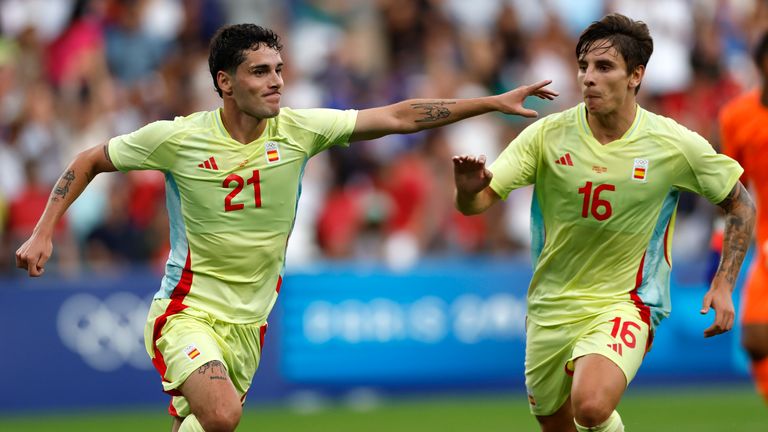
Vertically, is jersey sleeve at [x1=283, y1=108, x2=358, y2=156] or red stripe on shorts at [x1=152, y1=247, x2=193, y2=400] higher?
jersey sleeve at [x1=283, y1=108, x2=358, y2=156]

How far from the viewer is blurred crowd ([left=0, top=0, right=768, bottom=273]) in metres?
16.6

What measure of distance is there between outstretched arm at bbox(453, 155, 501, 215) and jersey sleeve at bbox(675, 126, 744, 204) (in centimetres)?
119

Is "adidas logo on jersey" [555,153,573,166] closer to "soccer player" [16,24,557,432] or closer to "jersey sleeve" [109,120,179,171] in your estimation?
"soccer player" [16,24,557,432]

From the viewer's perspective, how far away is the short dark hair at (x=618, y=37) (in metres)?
8.84

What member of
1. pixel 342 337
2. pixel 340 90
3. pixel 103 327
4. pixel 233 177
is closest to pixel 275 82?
pixel 233 177

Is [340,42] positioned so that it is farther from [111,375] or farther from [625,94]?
[625,94]

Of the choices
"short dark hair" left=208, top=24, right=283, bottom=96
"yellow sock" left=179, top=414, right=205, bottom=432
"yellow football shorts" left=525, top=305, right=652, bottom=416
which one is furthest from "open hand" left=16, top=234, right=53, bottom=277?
"yellow football shorts" left=525, top=305, right=652, bottom=416

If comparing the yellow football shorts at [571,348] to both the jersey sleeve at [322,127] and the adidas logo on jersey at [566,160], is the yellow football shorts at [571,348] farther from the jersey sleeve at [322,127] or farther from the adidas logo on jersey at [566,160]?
the jersey sleeve at [322,127]

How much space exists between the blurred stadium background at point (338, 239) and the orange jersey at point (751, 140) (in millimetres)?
3791

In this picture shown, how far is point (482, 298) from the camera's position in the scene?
16766mm

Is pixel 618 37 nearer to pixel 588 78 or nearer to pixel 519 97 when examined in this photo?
pixel 588 78

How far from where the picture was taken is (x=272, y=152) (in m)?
9.05

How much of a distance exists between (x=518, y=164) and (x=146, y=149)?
2.31 metres

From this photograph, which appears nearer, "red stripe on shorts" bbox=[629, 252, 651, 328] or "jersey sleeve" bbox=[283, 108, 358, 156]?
"red stripe on shorts" bbox=[629, 252, 651, 328]
